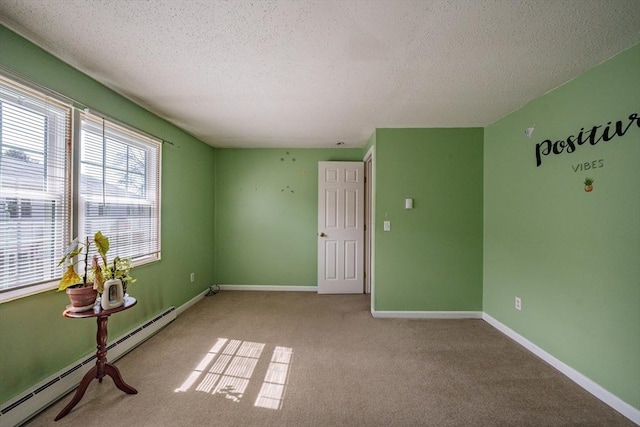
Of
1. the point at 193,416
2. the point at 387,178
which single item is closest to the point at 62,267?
the point at 193,416

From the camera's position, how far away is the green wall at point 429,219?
3.12m

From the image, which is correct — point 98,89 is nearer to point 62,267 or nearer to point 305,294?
point 62,267

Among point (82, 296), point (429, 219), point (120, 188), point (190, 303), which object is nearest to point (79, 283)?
point (82, 296)

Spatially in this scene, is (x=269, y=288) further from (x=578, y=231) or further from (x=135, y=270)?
(x=578, y=231)

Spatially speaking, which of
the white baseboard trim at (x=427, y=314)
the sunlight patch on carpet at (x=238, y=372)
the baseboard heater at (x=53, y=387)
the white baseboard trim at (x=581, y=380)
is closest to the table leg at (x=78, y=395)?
the baseboard heater at (x=53, y=387)

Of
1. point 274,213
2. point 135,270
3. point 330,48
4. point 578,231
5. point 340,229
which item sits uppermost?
point 330,48

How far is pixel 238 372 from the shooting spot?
6.70ft

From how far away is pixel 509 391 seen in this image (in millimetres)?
1838

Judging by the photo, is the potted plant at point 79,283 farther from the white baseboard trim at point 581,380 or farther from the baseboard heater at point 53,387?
the white baseboard trim at point 581,380

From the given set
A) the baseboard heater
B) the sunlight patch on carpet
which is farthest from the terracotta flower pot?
the sunlight patch on carpet

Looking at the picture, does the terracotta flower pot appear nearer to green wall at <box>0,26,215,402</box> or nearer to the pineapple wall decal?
green wall at <box>0,26,215,402</box>

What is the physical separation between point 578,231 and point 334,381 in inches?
89.3

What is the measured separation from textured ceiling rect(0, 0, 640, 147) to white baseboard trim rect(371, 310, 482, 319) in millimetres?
2411

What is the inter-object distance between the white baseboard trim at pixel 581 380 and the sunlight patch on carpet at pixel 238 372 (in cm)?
227
